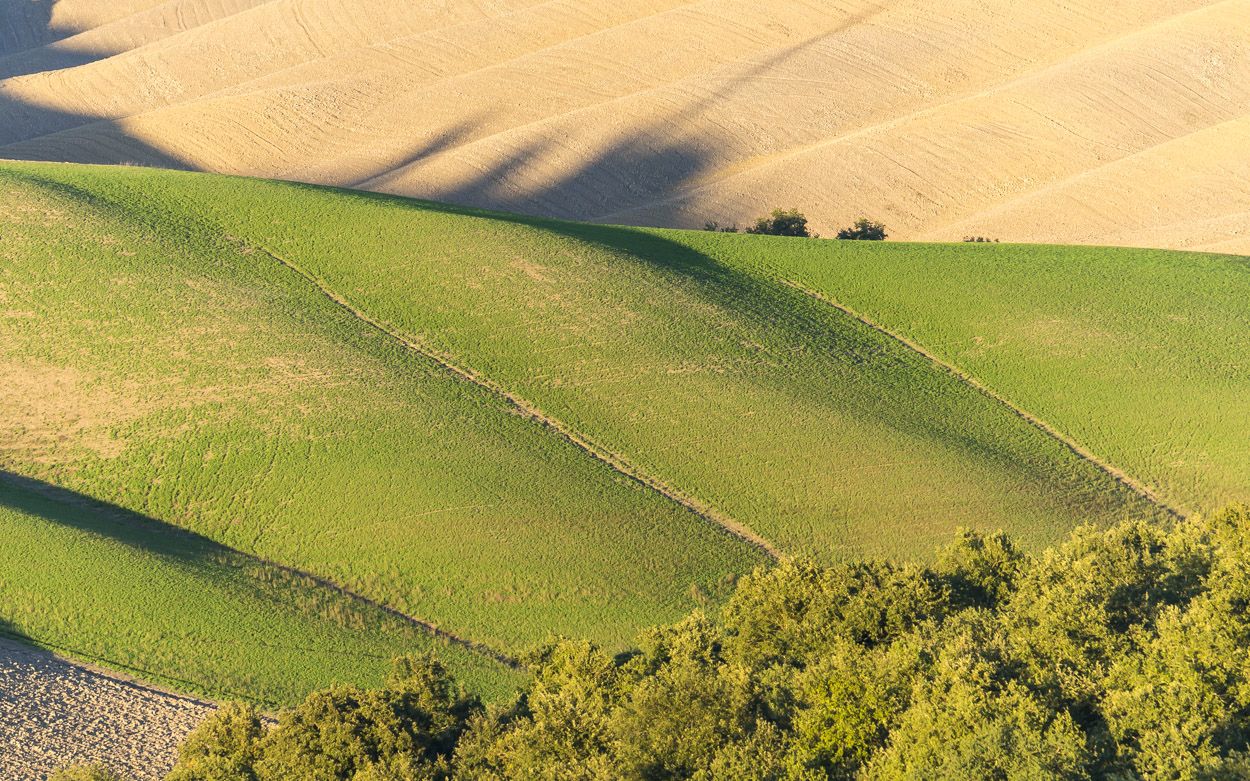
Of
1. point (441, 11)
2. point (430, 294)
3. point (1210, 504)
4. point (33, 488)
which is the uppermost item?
point (441, 11)

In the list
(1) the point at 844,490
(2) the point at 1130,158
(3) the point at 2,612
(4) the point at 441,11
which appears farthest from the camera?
(4) the point at 441,11

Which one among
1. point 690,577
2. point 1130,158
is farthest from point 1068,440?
point 1130,158

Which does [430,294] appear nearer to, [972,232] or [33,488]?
[33,488]

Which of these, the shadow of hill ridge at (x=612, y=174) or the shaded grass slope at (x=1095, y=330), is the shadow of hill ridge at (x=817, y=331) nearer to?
the shaded grass slope at (x=1095, y=330)

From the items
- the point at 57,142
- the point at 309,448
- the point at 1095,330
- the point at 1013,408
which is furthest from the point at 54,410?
the point at 57,142

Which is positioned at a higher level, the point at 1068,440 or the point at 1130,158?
the point at 1130,158

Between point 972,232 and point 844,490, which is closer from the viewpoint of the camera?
point 844,490

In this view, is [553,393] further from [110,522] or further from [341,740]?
[341,740]
